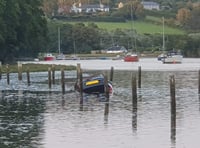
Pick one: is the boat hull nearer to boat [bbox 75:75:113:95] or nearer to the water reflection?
boat [bbox 75:75:113:95]

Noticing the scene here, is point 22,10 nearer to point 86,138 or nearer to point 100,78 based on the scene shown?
point 100,78

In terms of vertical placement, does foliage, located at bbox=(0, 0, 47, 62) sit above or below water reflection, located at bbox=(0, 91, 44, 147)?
above

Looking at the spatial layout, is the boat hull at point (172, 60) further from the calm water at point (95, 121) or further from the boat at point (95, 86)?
the boat at point (95, 86)

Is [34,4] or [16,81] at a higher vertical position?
[34,4]

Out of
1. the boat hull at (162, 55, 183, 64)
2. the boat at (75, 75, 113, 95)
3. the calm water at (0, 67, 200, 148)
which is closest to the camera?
the calm water at (0, 67, 200, 148)

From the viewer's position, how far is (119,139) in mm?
36281

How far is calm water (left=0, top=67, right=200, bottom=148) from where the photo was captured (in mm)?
35688

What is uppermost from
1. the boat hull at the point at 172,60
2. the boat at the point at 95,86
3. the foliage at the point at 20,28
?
the foliage at the point at 20,28

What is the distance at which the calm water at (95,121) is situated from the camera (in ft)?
117

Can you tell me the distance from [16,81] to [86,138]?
47.5 meters

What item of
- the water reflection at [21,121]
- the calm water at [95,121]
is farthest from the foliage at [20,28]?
the water reflection at [21,121]

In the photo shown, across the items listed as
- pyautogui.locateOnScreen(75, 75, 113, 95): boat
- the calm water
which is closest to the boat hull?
the calm water

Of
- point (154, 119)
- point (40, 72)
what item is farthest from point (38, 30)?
point (154, 119)

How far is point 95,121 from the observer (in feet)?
143
